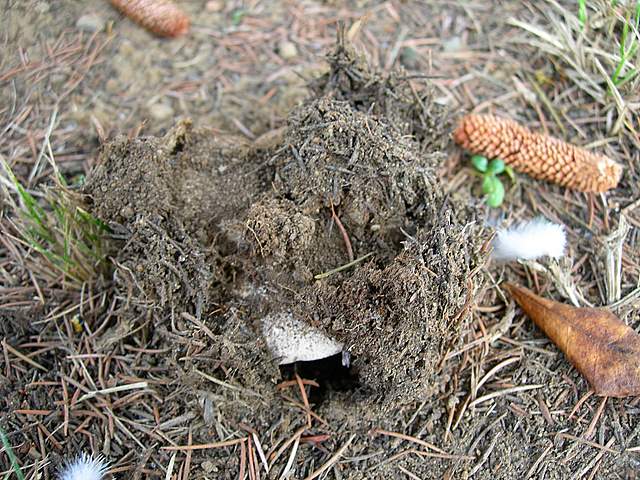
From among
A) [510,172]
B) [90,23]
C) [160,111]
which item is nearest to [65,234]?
[160,111]

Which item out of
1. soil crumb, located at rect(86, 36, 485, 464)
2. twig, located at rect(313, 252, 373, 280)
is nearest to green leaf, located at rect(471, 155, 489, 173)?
soil crumb, located at rect(86, 36, 485, 464)

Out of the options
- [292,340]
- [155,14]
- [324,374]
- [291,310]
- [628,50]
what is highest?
[155,14]

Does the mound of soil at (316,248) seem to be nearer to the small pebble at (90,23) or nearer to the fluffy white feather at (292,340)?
the fluffy white feather at (292,340)

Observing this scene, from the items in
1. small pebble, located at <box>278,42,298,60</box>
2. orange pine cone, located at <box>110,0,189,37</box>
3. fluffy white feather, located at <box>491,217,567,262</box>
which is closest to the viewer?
fluffy white feather, located at <box>491,217,567,262</box>

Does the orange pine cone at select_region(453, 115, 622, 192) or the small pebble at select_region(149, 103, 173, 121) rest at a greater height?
the small pebble at select_region(149, 103, 173, 121)

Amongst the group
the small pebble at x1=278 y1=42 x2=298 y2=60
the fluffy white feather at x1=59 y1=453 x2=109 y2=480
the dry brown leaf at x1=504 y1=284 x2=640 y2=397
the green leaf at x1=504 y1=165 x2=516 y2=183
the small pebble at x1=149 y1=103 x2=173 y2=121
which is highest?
the small pebble at x1=278 y1=42 x2=298 y2=60

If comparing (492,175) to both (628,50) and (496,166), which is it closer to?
(496,166)

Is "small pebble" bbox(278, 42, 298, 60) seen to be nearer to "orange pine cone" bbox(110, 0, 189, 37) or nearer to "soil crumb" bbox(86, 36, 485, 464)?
"orange pine cone" bbox(110, 0, 189, 37)
